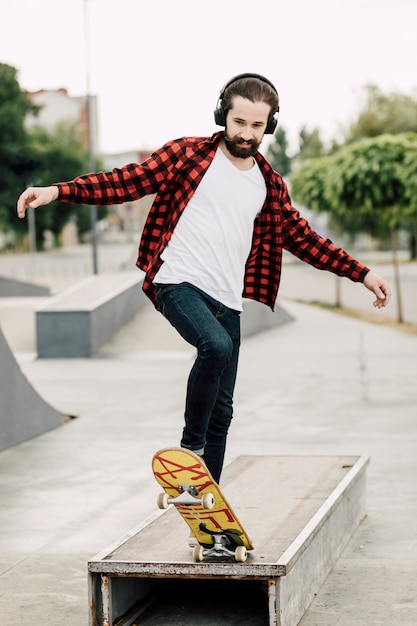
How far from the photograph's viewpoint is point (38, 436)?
379 inches

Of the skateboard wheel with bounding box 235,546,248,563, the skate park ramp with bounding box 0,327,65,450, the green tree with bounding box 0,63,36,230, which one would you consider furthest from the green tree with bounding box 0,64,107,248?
the skateboard wheel with bounding box 235,546,248,563

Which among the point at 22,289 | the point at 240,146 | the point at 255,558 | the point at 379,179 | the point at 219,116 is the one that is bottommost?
the point at 22,289

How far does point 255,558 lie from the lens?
13.3 feet

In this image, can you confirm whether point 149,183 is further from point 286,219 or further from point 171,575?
point 171,575

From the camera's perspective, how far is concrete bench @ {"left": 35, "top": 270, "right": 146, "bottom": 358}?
17953 mm

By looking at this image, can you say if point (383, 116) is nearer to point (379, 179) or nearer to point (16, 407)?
point (379, 179)

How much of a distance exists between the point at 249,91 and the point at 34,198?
935 mm

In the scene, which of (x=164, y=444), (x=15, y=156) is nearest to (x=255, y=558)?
(x=164, y=444)

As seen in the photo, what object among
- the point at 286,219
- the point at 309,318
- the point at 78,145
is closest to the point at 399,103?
the point at 309,318

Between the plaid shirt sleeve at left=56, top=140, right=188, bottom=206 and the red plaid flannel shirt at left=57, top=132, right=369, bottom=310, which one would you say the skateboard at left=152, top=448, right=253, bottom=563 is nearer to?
the red plaid flannel shirt at left=57, top=132, right=369, bottom=310

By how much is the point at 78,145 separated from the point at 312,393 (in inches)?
3519

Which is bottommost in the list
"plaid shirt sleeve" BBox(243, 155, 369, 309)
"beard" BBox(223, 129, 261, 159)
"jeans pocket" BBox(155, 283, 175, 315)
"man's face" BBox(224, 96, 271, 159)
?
"jeans pocket" BBox(155, 283, 175, 315)

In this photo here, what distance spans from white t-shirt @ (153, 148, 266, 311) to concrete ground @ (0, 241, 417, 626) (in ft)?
4.59

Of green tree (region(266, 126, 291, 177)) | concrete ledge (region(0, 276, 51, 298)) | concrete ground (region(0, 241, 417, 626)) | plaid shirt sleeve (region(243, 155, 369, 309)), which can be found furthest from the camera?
green tree (region(266, 126, 291, 177))
